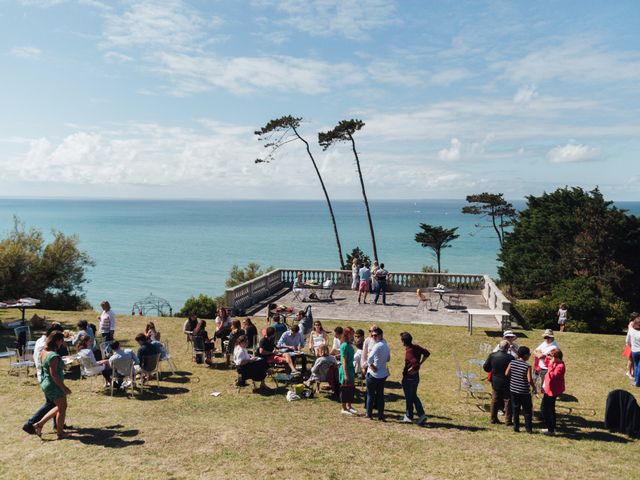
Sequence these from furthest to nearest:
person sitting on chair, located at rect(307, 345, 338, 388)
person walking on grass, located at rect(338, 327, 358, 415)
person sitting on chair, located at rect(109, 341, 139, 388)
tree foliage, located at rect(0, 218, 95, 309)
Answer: tree foliage, located at rect(0, 218, 95, 309) < person sitting on chair, located at rect(307, 345, 338, 388) < person sitting on chair, located at rect(109, 341, 139, 388) < person walking on grass, located at rect(338, 327, 358, 415)

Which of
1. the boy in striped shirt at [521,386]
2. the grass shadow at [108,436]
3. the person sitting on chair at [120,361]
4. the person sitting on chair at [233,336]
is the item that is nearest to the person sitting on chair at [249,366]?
the person sitting on chair at [233,336]

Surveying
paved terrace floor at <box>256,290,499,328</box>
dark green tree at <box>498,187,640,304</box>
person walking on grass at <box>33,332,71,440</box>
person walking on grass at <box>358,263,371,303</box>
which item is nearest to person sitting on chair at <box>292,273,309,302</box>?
paved terrace floor at <box>256,290,499,328</box>

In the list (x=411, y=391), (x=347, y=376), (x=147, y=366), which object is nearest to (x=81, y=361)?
(x=147, y=366)

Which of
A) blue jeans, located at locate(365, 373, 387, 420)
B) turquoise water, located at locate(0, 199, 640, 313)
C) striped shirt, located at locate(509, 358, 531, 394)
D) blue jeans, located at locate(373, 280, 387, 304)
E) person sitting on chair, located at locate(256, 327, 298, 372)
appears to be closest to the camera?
Answer: striped shirt, located at locate(509, 358, 531, 394)

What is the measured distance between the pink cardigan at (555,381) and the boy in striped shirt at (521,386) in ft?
1.00

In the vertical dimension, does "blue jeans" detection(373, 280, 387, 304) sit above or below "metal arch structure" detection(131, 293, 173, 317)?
above

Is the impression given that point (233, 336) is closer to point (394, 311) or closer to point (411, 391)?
point (411, 391)

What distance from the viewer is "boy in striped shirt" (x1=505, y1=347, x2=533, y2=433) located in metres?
8.91

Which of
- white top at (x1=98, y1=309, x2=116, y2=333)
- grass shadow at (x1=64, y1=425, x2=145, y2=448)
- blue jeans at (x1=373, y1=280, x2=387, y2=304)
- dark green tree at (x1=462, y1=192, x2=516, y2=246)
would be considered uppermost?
dark green tree at (x1=462, y1=192, x2=516, y2=246)

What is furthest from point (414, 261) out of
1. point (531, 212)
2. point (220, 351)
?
point (220, 351)

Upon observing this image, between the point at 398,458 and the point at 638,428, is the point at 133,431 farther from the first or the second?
the point at 638,428

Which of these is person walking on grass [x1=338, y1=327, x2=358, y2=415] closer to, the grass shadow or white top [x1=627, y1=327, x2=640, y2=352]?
the grass shadow

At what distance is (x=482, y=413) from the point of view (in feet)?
33.3

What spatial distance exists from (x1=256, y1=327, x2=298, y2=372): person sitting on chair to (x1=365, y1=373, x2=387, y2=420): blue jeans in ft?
9.22
